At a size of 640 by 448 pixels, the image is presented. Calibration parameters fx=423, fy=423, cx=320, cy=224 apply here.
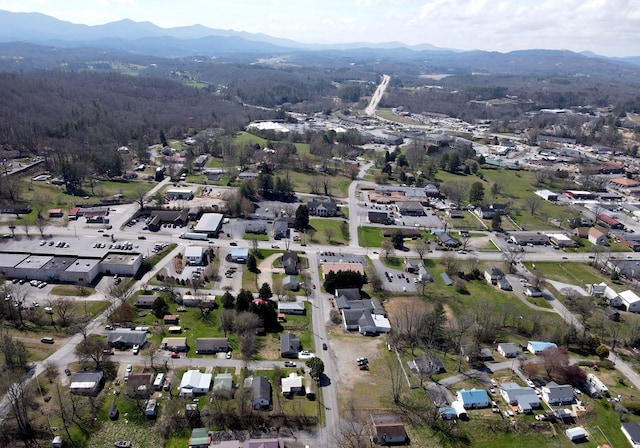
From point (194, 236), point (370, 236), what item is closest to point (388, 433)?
point (370, 236)

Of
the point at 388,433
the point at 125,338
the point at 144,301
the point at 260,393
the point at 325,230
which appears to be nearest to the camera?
the point at 388,433

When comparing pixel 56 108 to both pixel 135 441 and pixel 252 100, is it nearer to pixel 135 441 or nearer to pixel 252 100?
pixel 252 100

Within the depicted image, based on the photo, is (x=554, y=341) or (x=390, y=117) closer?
(x=554, y=341)

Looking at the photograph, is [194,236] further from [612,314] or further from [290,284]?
[612,314]

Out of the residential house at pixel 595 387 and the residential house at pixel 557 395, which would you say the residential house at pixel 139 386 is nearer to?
the residential house at pixel 557 395

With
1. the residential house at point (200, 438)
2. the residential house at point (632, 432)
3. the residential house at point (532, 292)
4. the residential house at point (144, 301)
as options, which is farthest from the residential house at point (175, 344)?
the residential house at point (532, 292)

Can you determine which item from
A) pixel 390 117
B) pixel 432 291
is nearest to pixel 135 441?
pixel 432 291
